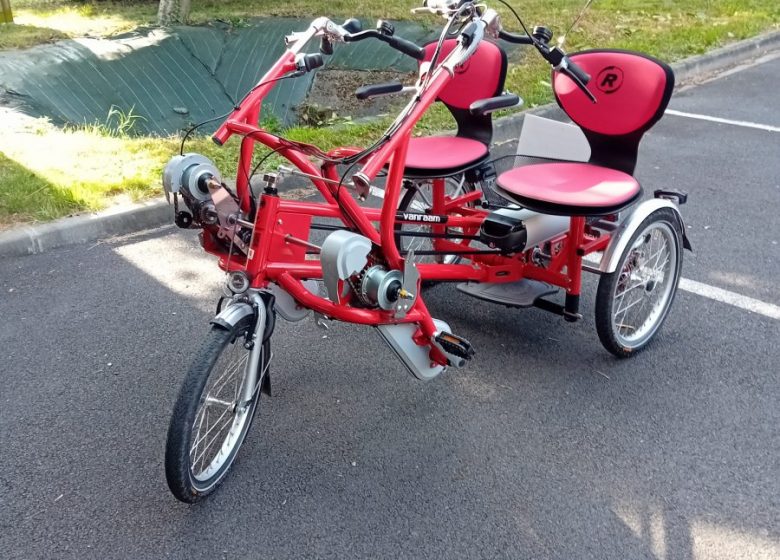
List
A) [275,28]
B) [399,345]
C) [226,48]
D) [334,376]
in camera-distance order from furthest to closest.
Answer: [275,28]
[226,48]
[334,376]
[399,345]

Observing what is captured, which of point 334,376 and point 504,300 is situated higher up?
Result: point 504,300

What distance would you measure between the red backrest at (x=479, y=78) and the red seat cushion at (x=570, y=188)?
0.51m

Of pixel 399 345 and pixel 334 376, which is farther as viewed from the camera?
pixel 334 376

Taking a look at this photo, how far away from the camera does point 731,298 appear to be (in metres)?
3.90

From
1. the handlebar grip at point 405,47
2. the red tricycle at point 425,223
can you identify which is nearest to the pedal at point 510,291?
the red tricycle at point 425,223

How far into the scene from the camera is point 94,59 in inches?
291

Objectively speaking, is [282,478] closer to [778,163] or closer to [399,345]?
[399,345]

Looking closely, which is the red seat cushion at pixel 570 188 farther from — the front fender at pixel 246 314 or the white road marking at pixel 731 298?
the front fender at pixel 246 314

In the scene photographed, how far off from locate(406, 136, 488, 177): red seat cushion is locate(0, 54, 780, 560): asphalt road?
797mm

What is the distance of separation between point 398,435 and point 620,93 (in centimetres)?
178

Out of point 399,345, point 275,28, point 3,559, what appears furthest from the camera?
point 275,28

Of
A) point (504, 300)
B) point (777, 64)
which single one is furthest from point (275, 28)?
point (504, 300)

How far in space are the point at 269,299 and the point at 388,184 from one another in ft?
1.85

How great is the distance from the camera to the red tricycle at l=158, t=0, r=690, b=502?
248 cm
